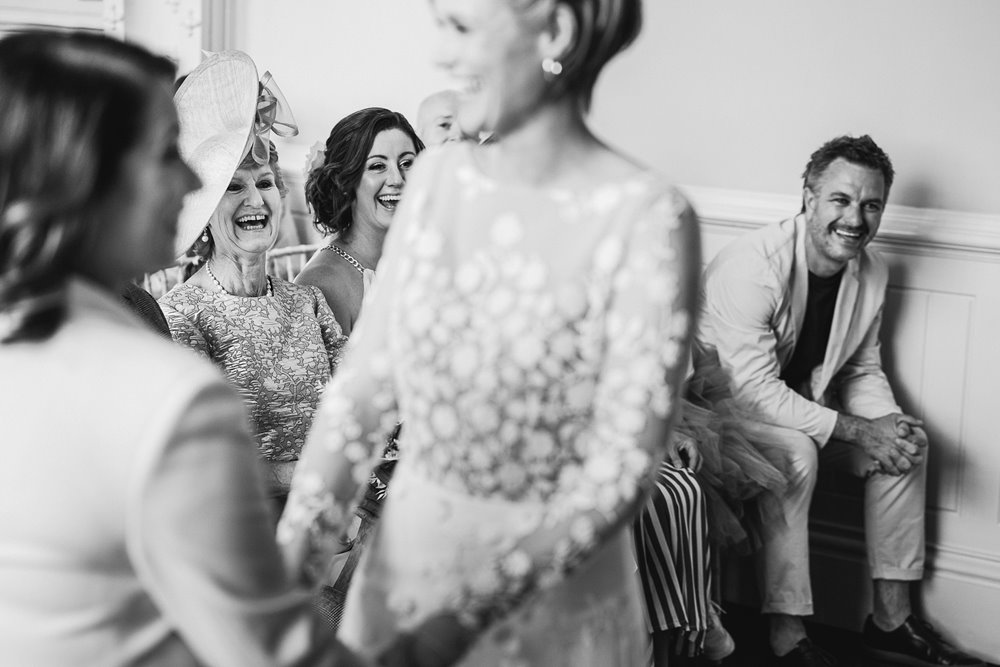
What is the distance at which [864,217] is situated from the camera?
3.29 m

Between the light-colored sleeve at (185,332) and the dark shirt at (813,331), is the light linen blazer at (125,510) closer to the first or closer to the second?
the light-colored sleeve at (185,332)

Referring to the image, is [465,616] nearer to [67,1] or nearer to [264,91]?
[264,91]

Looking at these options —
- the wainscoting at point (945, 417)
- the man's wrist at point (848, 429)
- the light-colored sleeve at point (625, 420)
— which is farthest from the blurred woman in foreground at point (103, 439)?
the wainscoting at point (945, 417)

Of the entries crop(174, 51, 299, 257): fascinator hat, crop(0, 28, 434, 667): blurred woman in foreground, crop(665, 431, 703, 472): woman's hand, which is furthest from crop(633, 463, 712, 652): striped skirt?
crop(0, 28, 434, 667): blurred woman in foreground

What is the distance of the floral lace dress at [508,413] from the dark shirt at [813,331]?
2.53m

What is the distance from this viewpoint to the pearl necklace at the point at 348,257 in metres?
2.94

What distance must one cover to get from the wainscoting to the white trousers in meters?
0.14

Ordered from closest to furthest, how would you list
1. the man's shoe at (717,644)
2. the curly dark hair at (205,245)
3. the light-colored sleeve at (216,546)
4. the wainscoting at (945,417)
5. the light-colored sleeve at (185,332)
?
the light-colored sleeve at (216,546), the light-colored sleeve at (185,332), the curly dark hair at (205,245), the man's shoe at (717,644), the wainscoting at (945,417)

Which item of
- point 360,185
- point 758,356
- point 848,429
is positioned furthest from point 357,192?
point 848,429

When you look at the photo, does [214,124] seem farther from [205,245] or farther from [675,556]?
[675,556]

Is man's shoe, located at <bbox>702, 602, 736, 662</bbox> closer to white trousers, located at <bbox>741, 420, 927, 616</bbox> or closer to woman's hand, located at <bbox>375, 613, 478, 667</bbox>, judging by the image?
white trousers, located at <bbox>741, 420, 927, 616</bbox>

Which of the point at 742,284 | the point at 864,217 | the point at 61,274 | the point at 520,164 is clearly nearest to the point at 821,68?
the point at 864,217

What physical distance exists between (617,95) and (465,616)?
3.08 m

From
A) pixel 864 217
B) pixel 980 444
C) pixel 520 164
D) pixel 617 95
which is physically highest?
pixel 617 95
